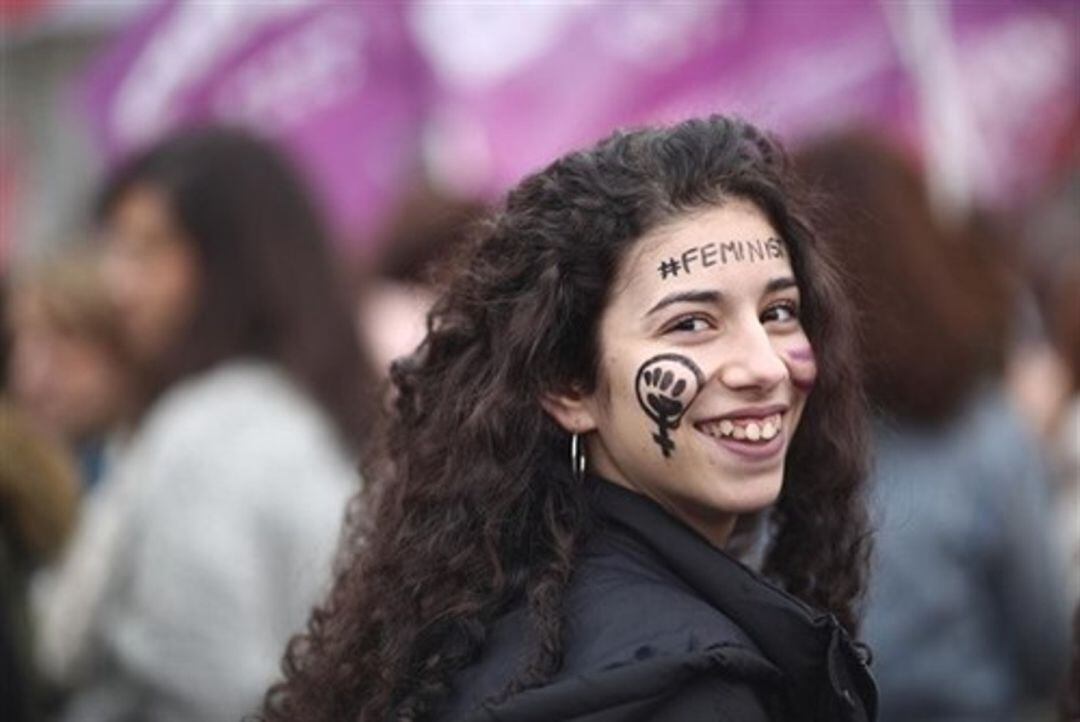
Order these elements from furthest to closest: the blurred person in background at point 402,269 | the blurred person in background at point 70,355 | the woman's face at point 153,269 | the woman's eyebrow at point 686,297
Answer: the blurred person in background at point 70,355 < the blurred person in background at point 402,269 < the woman's face at point 153,269 < the woman's eyebrow at point 686,297

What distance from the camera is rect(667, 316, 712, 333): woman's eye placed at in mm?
3115

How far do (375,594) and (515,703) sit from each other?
0.42m

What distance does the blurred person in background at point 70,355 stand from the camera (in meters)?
6.80

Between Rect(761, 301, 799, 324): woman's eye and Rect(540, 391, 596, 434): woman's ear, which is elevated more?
Rect(761, 301, 799, 324): woman's eye

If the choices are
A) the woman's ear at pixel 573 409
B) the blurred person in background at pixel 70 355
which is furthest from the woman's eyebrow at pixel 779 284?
the blurred person in background at pixel 70 355

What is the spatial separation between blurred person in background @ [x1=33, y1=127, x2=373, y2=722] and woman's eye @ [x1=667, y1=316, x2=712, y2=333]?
184cm

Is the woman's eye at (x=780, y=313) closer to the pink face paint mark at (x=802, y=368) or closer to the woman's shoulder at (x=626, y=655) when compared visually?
the pink face paint mark at (x=802, y=368)

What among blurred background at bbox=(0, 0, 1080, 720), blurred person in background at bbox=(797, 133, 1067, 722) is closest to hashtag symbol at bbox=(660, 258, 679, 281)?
blurred background at bbox=(0, 0, 1080, 720)

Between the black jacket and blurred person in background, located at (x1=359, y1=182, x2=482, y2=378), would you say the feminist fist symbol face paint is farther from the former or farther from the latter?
blurred person in background, located at (x1=359, y1=182, x2=482, y2=378)

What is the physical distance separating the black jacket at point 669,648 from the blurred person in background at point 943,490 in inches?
71.9

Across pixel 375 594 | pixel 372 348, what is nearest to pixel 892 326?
pixel 372 348

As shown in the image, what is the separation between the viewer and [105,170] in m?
7.33

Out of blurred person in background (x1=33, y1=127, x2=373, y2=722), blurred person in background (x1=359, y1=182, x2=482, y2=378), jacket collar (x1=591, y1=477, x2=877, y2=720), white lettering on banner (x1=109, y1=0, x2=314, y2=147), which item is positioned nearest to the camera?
jacket collar (x1=591, y1=477, x2=877, y2=720)

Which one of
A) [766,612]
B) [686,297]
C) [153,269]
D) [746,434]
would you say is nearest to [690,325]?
[686,297]
